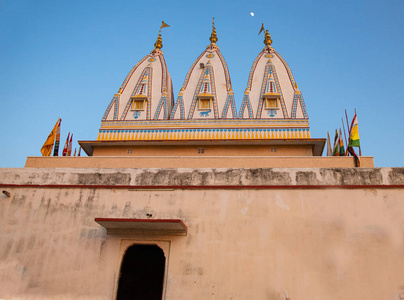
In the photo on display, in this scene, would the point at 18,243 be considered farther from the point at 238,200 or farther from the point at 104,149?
the point at 104,149

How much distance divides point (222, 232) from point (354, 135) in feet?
18.0

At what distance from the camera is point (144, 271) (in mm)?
9219

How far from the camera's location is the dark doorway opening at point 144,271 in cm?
899

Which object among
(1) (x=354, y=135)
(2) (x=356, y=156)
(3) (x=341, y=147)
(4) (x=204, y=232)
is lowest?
(4) (x=204, y=232)

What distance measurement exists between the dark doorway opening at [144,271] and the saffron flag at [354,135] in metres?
5.97

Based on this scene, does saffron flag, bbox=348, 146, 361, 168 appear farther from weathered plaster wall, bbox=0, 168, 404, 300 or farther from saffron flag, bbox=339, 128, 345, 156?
weathered plaster wall, bbox=0, 168, 404, 300

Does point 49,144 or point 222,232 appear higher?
point 49,144

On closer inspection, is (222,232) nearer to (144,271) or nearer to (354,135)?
(144,271)

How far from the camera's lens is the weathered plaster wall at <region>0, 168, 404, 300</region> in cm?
688

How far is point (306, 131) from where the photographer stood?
14.0 meters

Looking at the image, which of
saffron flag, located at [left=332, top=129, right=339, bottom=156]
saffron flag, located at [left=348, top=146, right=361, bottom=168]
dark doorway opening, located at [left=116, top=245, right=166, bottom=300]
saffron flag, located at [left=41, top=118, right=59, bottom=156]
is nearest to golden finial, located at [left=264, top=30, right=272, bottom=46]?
saffron flag, located at [left=332, top=129, right=339, bottom=156]

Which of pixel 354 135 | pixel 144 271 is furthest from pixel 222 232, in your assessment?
pixel 354 135

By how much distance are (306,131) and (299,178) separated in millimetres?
6642

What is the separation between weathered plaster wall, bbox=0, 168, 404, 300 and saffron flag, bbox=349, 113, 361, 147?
120 inches
